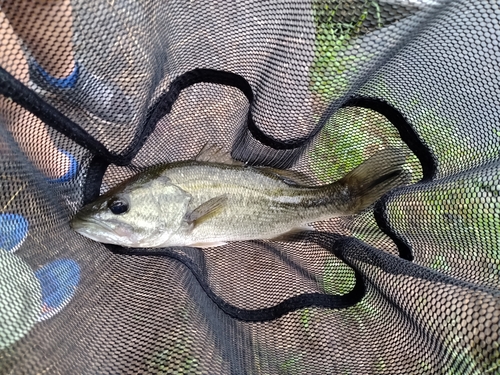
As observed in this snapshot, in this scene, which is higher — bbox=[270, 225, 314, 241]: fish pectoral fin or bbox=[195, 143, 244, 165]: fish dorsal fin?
bbox=[195, 143, 244, 165]: fish dorsal fin

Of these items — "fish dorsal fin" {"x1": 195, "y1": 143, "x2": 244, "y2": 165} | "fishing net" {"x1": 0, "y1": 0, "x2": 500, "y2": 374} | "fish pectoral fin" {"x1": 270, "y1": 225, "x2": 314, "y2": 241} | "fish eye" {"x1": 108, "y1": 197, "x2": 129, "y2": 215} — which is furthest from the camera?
"fish pectoral fin" {"x1": 270, "y1": 225, "x2": 314, "y2": 241}

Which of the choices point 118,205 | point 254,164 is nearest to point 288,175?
point 254,164

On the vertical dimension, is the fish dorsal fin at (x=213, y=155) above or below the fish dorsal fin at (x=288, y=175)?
above

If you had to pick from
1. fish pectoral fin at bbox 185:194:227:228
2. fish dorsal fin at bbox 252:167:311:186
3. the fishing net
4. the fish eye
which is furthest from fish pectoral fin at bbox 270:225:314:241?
the fish eye

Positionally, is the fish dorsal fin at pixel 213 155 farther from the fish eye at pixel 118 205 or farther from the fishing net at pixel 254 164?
the fish eye at pixel 118 205

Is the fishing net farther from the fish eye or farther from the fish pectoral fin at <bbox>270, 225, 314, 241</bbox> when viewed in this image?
the fish eye

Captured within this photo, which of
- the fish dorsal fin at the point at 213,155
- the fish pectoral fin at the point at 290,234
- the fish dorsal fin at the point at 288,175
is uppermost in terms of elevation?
the fish dorsal fin at the point at 213,155

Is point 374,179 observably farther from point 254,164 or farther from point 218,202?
point 218,202

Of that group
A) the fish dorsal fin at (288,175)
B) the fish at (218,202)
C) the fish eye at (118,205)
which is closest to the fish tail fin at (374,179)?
the fish at (218,202)
